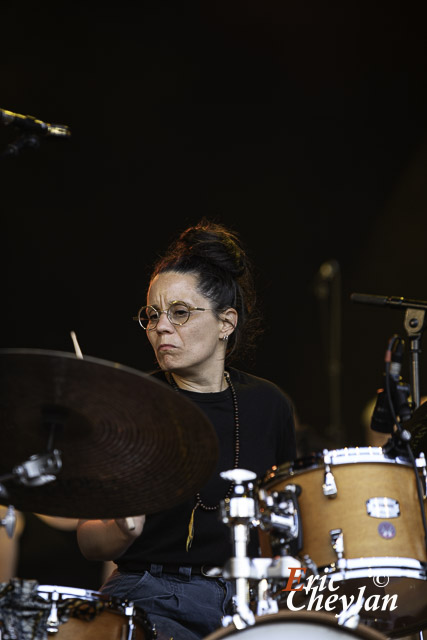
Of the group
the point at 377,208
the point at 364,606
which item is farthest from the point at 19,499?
the point at 377,208

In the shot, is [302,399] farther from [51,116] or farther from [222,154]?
[51,116]

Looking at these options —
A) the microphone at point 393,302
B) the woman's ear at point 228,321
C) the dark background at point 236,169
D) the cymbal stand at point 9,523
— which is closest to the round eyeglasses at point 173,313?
the woman's ear at point 228,321

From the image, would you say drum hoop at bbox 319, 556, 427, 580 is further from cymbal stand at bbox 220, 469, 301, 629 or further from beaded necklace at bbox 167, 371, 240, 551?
beaded necklace at bbox 167, 371, 240, 551

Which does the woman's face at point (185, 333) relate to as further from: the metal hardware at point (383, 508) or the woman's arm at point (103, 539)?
the metal hardware at point (383, 508)

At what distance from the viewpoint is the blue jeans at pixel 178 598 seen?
2.08m

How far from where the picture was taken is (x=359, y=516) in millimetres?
1806

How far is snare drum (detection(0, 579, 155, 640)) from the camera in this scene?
5.40 ft

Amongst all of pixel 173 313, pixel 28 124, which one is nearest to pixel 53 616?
pixel 173 313

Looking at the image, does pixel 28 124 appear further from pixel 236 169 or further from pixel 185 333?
pixel 236 169

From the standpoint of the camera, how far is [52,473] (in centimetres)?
158

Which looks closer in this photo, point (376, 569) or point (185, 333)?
point (376, 569)

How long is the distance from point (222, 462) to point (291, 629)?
0.87 metres

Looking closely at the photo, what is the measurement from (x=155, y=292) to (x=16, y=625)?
1.11m
